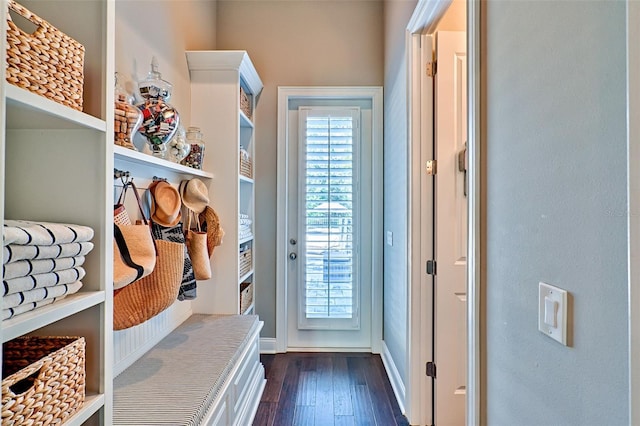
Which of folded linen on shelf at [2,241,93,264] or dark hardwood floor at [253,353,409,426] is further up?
folded linen on shelf at [2,241,93,264]

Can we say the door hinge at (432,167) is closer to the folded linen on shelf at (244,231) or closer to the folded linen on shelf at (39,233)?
the folded linen on shelf at (244,231)

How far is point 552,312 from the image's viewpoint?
773 mm

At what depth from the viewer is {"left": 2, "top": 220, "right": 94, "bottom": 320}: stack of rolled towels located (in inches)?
26.2

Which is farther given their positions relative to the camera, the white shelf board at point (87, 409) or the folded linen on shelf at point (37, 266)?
the white shelf board at point (87, 409)

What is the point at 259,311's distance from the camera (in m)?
3.14

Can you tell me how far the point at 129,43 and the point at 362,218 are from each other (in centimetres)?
210

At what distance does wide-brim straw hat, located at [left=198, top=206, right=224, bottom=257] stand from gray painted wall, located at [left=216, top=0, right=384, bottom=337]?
118 cm

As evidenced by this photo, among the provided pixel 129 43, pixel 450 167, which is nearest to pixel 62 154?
pixel 129 43

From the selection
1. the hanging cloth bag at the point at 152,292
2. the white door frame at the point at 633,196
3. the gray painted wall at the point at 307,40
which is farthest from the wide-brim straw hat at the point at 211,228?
the white door frame at the point at 633,196

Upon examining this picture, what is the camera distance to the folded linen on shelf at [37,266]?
67cm

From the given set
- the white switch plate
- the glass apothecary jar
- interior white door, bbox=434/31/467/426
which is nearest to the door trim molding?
the white switch plate

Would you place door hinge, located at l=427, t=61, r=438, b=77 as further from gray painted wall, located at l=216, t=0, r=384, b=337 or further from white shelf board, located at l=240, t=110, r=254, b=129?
white shelf board, located at l=240, t=110, r=254, b=129

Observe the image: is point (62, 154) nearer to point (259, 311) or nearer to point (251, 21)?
point (259, 311)

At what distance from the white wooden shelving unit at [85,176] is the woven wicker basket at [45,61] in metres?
0.07
